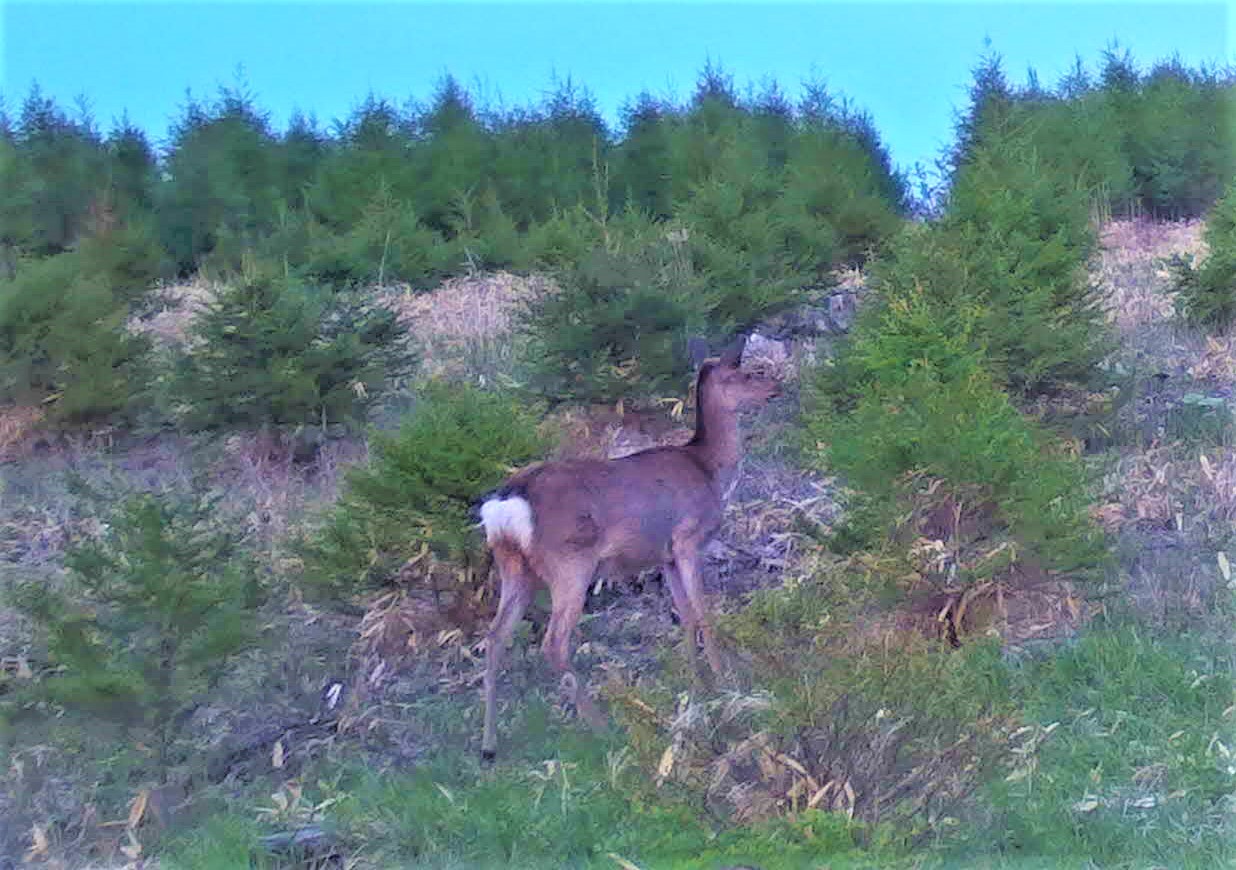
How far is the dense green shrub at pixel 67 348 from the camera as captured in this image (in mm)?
13602

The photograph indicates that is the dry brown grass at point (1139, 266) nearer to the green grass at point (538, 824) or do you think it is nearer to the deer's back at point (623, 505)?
the deer's back at point (623, 505)

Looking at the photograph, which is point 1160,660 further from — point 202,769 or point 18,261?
point 18,261

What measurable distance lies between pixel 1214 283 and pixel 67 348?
9.36m

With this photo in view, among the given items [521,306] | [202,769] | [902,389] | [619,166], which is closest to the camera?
[202,769]

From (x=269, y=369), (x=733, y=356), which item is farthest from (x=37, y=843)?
(x=269, y=369)

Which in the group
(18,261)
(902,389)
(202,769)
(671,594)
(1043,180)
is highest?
(18,261)

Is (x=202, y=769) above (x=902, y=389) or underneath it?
underneath

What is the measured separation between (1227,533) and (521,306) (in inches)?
315

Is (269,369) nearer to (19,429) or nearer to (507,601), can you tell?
(19,429)

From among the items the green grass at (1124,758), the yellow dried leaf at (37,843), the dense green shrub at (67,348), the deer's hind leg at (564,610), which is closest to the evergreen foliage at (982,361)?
the green grass at (1124,758)

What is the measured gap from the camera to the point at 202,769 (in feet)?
25.1

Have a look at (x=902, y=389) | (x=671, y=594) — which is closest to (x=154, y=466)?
(x=671, y=594)

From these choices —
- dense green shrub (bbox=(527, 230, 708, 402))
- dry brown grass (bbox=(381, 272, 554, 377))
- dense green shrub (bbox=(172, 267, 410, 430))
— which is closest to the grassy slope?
dense green shrub (bbox=(527, 230, 708, 402))

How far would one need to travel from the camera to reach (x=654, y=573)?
1004 cm
